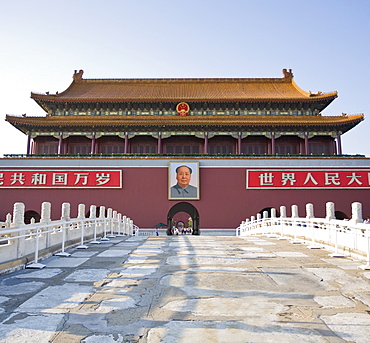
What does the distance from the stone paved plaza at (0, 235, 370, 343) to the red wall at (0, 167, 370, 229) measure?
1563 cm

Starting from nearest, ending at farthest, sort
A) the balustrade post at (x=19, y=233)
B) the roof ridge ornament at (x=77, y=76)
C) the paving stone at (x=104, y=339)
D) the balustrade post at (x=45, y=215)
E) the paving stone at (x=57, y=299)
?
the paving stone at (x=104, y=339) < the paving stone at (x=57, y=299) < the balustrade post at (x=19, y=233) < the balustrade post at (x=45, y=215) < the roof ridge ornament at (x=77, y=76)

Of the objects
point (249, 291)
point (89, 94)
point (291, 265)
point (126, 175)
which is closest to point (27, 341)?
point (249, 291)

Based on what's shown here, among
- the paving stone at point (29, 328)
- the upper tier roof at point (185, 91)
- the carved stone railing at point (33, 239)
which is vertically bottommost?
Result: the paving stone at point (29, 328)

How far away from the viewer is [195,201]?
74.8ft

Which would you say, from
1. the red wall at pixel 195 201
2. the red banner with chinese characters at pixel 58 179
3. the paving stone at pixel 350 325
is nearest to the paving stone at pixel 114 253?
the paving stone at pixel 350 325

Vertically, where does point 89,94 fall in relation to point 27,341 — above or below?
above

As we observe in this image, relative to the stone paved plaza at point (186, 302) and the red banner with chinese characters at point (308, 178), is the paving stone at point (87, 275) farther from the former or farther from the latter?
the red banner with chinese characters at point (308, 178)

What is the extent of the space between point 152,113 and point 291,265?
2255 centimetres

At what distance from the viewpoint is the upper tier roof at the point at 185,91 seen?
1067 inches

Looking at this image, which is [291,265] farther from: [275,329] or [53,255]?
[53,255]

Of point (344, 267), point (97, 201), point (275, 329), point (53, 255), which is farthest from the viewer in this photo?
point (97, 201)

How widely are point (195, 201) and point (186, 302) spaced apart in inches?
732

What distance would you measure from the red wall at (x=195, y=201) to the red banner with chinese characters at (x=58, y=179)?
0.33 m

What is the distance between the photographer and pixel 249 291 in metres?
4.73
